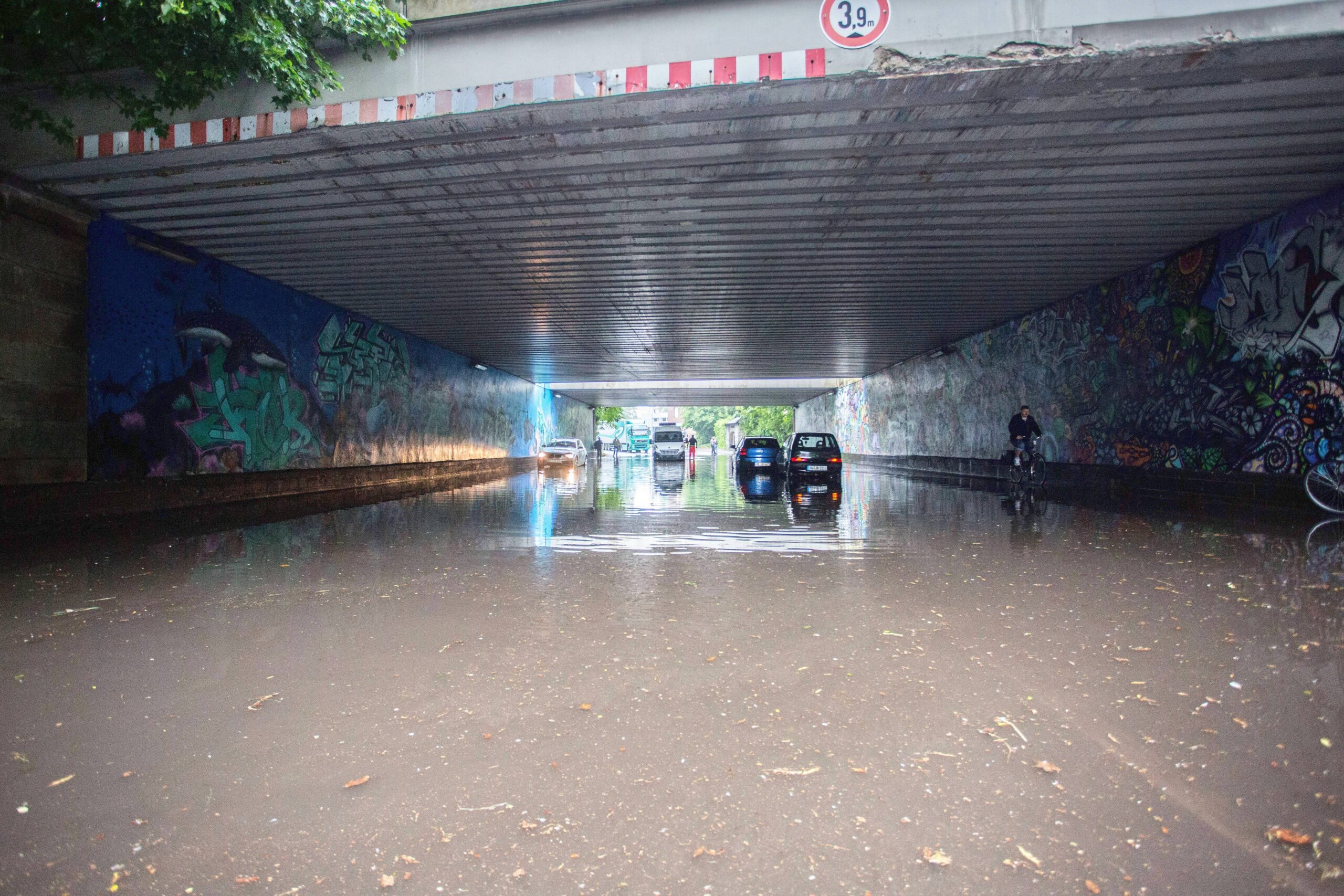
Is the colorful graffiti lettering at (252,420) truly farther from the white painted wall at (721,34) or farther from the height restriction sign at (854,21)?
the height restriction sign at (854,21)

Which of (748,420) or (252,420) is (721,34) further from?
(748,420)

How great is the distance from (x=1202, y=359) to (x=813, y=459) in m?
9.44

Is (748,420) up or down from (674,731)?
up

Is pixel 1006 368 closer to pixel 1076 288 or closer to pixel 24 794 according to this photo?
pixel 1076 288

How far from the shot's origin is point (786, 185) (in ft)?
33.8

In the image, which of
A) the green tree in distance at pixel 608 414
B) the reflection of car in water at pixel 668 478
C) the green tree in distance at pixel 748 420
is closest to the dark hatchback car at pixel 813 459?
the reflection of car in water at pixel 668 478

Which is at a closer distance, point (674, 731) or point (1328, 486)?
point (674, 731)

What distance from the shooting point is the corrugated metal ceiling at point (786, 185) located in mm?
7855

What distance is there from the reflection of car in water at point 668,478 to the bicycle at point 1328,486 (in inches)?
478

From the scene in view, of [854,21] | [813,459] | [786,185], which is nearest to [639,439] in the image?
[813,459]

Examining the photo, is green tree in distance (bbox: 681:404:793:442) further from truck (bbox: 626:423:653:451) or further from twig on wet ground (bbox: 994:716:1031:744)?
twig on wet ground (bbox: 994:716:1031:744)

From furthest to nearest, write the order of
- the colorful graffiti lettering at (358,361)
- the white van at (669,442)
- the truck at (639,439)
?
the truck at (639,439) < the white van at (669,442) < the colorful graffiti lettering at (358,361)

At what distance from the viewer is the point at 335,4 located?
759cm

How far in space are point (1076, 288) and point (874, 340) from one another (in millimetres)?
7788
